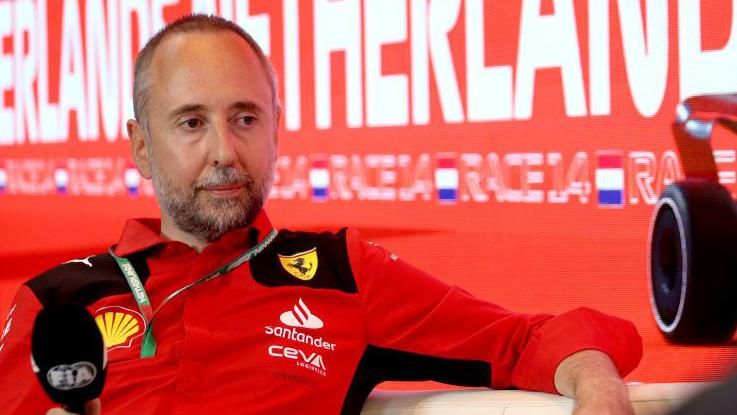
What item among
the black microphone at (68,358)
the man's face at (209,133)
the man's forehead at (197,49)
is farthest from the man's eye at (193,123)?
the black microphone at (68,358)

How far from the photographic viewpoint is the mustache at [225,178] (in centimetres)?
176

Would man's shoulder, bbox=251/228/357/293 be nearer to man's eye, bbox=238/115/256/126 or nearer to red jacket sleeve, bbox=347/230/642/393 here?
red jacket sleeve, bbox=347/230/642/393

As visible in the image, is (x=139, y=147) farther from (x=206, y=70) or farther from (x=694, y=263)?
(x=694, y=263)

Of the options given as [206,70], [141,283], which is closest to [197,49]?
[206,70]

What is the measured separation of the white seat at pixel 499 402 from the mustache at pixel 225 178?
0.45 m

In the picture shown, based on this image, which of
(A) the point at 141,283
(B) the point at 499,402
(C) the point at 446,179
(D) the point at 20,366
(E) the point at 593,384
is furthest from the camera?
(C) the point at 446,179

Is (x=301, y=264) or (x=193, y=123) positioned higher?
(x=193, y=123)

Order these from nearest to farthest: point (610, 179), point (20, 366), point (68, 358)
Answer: point (68, 358) → point (20, 366) → point (610, 179)

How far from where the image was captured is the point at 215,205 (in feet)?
5.82

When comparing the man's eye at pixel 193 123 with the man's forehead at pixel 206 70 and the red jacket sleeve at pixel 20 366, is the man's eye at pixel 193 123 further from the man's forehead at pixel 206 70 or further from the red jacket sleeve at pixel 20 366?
the red jacket sleeve at pixel 20 366

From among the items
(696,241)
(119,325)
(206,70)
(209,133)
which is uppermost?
(206,70)

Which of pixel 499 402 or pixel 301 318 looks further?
pixel 301 318

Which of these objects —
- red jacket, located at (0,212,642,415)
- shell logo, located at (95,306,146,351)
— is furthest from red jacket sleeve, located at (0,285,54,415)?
shell logo, located at (95,306,146,351)

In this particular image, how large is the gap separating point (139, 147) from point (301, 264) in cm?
44
